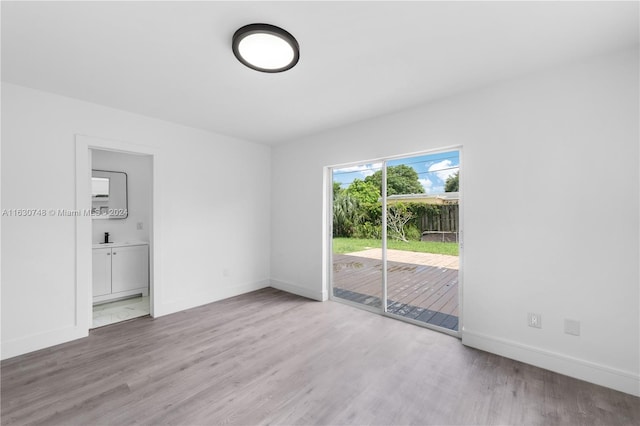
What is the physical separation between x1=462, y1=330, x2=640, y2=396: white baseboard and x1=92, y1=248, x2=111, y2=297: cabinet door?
190 inches

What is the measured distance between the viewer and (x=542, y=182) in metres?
2.37

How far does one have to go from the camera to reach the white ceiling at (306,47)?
1663mm

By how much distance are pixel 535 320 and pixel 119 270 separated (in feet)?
17.4

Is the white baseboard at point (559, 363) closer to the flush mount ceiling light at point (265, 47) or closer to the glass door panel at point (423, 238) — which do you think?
the glass door panel at point (423, 238)

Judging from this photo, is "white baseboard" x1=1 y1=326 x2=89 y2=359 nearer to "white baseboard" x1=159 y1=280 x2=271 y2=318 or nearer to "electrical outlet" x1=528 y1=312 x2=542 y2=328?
"white baseboard" x1=159 y1=280 x2=271 y2=318

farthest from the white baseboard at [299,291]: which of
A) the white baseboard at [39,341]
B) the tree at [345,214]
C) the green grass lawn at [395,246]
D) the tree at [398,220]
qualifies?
the white baseboard at [39,341]

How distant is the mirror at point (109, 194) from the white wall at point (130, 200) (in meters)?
0.07

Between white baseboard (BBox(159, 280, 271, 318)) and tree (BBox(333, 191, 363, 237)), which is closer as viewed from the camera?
white baseboard (BBox(159, 280, 271, 318))

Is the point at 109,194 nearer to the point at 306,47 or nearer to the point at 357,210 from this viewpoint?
the point at 357,210

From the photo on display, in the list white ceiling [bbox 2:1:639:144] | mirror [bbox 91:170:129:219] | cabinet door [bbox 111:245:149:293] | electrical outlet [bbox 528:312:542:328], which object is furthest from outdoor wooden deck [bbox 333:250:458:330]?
mirror [bbox 91:170:129:219]

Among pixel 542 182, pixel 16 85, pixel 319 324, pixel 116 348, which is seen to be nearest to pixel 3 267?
pixel 116 348

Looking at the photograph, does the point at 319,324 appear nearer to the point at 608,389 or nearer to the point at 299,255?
the point at 299,255

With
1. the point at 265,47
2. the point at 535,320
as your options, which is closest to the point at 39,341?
the point at 265,47

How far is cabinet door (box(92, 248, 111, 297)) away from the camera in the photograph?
3.83 meters
